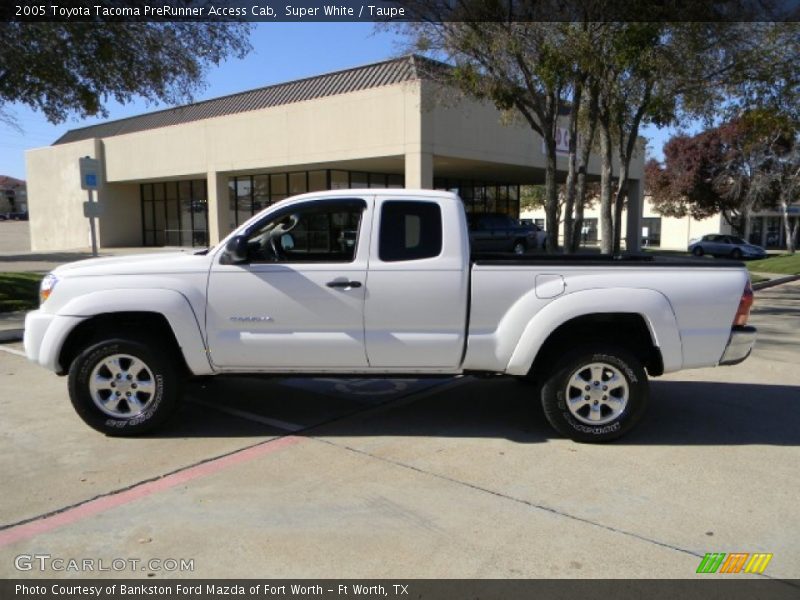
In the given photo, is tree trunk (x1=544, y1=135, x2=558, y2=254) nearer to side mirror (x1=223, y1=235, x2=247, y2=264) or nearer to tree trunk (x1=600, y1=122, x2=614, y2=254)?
tree trunk (x1=600, y1=122, x2=614, y2=254)

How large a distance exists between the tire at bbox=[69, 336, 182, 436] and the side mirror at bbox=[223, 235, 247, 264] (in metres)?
0.94

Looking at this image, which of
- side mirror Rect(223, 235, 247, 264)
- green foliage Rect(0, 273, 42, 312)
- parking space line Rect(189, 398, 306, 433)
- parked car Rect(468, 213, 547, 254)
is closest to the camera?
side mirror Rect(223, 235, 247, 264)

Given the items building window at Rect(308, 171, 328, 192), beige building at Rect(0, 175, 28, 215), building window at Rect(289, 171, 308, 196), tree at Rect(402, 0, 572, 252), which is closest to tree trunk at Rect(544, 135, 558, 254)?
tree at Rect(402, 0, 572, 252)

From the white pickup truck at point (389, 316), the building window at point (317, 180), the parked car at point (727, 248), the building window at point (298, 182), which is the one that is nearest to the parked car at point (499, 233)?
the building window at point (317, 180)

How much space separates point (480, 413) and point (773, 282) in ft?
53.8

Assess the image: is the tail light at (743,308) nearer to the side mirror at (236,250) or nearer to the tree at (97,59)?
the side mirror at (236,250)

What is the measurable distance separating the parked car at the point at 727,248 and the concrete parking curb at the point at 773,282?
15259 mm

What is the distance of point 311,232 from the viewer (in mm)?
5336

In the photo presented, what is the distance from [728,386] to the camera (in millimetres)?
7102

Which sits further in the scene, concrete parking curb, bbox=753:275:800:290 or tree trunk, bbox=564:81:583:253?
concrete parking curb, bbox=753:275:800:290

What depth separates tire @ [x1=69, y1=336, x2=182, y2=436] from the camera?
5160 mm

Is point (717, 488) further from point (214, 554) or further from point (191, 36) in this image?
point (191, 36)

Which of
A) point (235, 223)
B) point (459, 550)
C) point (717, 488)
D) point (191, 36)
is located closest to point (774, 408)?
point (717, 488)

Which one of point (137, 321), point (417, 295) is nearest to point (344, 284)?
point (417, 295)
